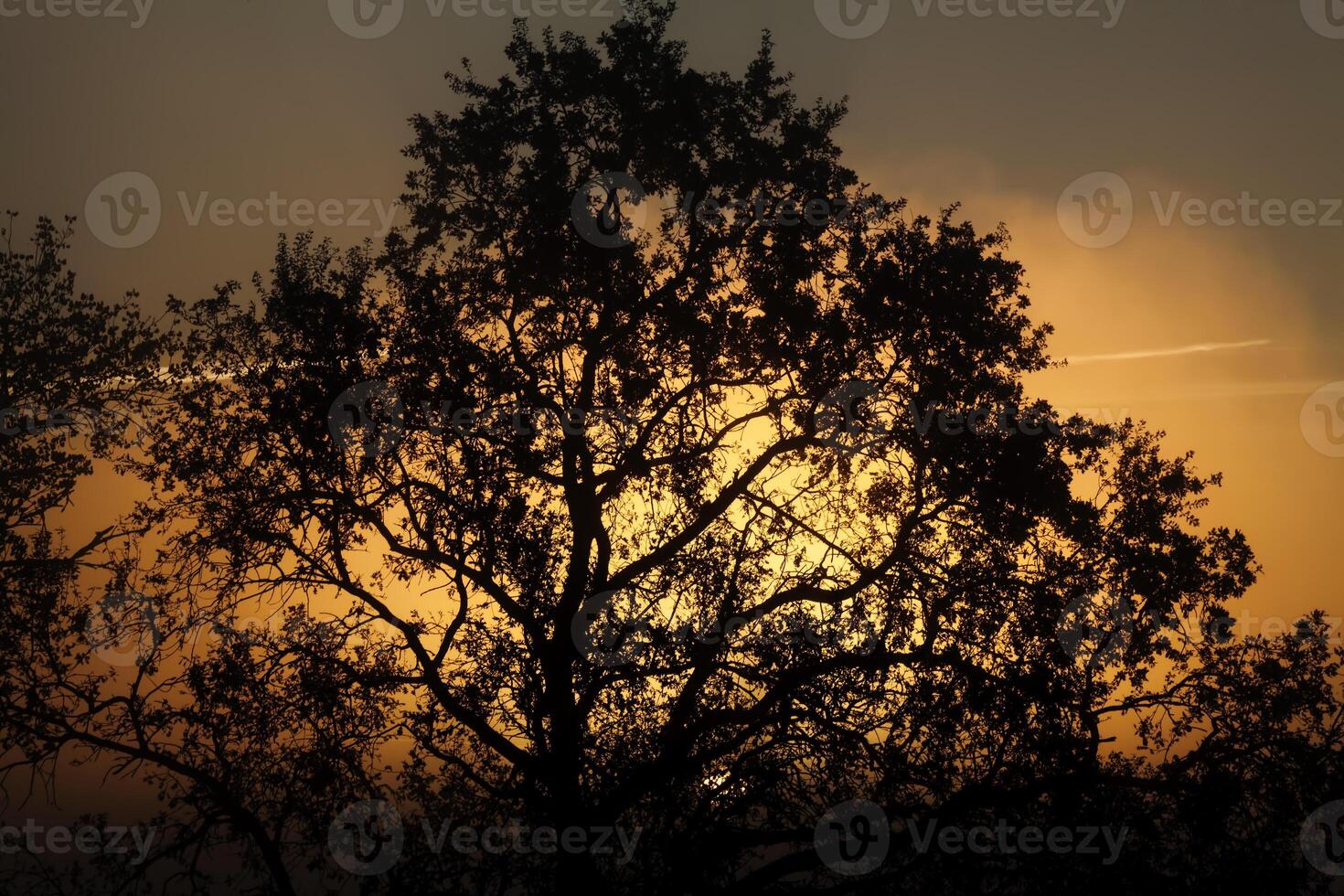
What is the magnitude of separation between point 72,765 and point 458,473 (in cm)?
721

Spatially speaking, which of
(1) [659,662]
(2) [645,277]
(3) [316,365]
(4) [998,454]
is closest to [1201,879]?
(4) [998,454]

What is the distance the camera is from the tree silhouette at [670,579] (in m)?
16.0

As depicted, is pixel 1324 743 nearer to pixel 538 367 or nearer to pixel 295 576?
pixel 538 367

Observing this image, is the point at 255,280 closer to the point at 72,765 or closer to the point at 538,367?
the point at 538,367

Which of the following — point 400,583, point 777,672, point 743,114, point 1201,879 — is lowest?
point 1201,879

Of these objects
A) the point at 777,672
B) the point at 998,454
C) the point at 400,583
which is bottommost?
the point at 777,672

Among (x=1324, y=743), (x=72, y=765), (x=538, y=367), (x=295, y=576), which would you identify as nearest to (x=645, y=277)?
(x=538, y=367)

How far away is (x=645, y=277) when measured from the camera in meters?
17.2

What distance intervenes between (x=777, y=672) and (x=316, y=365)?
8.26 metres

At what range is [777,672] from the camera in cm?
1608

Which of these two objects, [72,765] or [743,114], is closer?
[72,765]

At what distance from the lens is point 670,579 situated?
1700 centimetres

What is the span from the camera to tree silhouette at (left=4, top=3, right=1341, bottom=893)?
1600 centimetres

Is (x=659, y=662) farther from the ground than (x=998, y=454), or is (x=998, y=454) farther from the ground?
(x=998, y=454)
